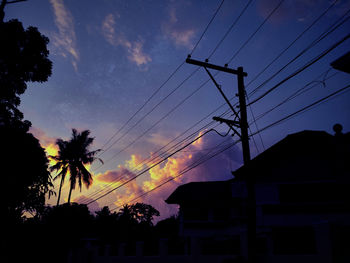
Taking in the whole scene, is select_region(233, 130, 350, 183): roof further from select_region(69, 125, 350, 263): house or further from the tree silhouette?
the tree silhouette

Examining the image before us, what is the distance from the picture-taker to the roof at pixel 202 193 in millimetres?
→ 18845

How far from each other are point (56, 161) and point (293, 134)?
30.0 meters

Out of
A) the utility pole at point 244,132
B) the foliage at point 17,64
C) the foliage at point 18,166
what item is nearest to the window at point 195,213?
the utility pole at point 244,132

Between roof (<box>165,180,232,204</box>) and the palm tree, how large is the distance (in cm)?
1739

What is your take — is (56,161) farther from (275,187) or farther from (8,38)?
(275,187)

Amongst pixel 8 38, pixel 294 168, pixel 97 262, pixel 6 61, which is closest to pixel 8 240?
pixel 97 262

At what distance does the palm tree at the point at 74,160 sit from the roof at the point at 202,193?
684 inches

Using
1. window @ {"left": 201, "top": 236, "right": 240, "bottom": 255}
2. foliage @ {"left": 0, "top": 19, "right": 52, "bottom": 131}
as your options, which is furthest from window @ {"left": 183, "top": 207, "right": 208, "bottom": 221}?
foliage @ {"left": 0, "top": 19, "right": 52, "bottom": 131}

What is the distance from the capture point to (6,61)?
667 inches

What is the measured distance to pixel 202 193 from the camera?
65.6 ft

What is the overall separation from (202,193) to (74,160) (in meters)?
21.0

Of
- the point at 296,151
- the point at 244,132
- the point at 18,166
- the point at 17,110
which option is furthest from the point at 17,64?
the point at 296,151

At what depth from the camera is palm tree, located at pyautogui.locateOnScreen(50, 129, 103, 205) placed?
33.2 meters

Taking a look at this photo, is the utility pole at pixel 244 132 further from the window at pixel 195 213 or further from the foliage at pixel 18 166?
the foliage at pixel 18 166
